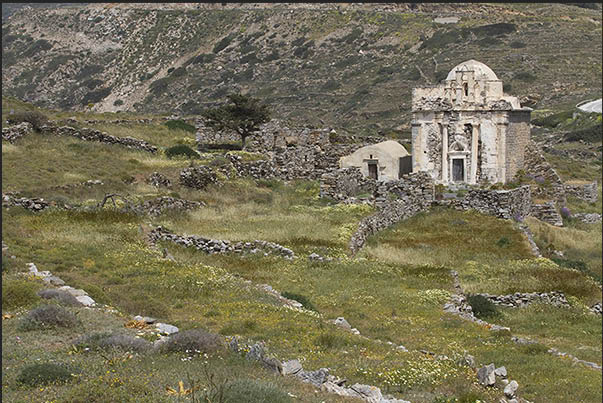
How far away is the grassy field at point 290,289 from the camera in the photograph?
10438 mm

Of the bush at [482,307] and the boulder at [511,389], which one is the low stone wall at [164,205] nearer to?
the bush at [482,307]

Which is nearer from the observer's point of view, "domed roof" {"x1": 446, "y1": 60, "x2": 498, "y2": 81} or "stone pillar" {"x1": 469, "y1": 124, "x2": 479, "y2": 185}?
"stone pillar" {"x1": 469, "y1": 124, "x2": 479, "y2": 185}

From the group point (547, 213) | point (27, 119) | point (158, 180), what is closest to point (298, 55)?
point (27, 119)

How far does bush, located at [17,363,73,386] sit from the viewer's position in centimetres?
912

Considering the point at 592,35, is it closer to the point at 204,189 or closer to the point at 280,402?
the point at 204,189

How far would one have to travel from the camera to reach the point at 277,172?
37969 millimetres

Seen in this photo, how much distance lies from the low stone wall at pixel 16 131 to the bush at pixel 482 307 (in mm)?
21247

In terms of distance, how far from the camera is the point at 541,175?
3769cm

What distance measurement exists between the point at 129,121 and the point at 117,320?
1314 inches

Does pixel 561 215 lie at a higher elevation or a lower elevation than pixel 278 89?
lower

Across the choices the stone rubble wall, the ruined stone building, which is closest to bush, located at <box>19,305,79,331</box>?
the stone rubble wall

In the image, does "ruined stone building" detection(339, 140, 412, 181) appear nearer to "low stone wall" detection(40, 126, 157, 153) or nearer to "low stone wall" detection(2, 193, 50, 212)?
"low stone wall" detection(40, 126, 157, 153)

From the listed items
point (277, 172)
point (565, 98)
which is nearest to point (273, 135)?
point (277, 172)

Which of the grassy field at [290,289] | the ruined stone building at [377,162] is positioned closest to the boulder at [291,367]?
the grassy field at [290,289]
